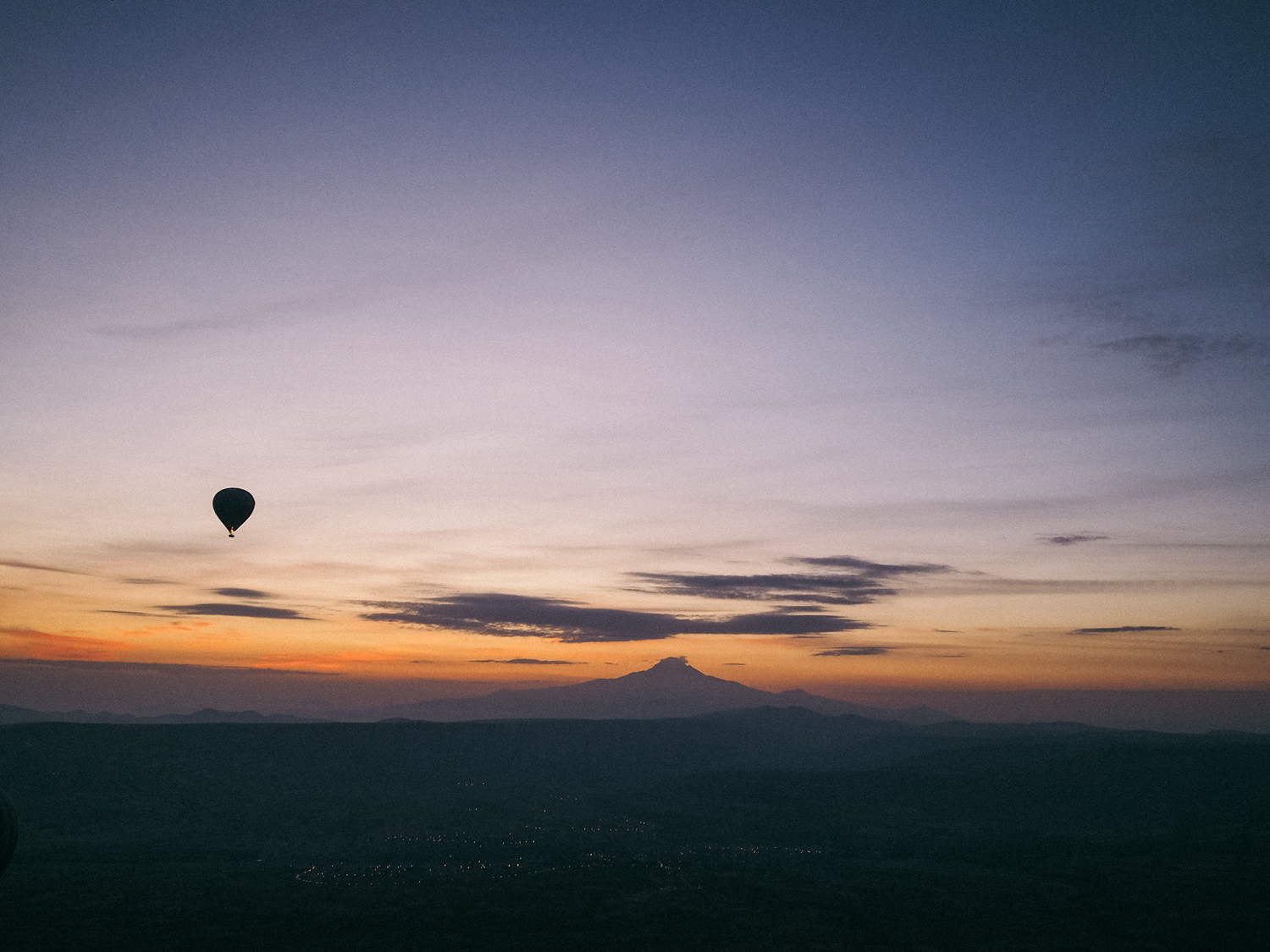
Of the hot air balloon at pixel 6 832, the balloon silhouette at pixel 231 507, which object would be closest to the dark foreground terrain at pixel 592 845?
the hot air balloon at pixel 6 832

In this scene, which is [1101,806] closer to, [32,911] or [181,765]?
[32,911]

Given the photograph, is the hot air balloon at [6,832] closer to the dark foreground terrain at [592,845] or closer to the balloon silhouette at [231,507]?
the dark foreground terrain at [592,845]

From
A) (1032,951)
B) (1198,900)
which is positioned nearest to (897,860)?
(1198,900)

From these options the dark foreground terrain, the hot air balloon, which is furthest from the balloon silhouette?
the dark foreground terrain

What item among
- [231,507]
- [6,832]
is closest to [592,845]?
[6,832]

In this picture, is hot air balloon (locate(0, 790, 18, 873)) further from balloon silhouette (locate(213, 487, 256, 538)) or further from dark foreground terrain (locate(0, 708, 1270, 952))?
balloon silhouette (locate(213, 487, 256, 538))

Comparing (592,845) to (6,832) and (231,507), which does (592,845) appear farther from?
(231,507)
